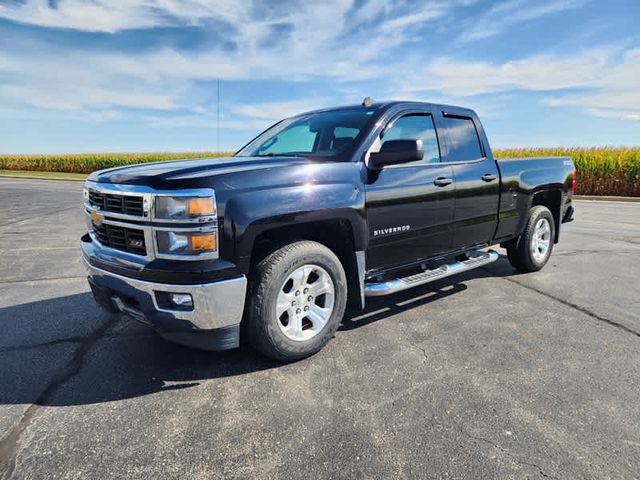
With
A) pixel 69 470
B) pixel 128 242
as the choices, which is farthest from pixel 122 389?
pixel 128 242

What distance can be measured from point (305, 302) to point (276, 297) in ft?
1.01

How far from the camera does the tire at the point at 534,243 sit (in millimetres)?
5383

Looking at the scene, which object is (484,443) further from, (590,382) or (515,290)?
(515,290)

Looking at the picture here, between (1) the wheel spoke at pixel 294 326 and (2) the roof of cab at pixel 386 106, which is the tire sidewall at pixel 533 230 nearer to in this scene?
(2) the roof of cab at pixel 386 106

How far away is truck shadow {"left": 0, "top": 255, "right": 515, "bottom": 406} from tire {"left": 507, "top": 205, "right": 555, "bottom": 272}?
80.1 inches

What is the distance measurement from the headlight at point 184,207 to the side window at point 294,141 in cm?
155

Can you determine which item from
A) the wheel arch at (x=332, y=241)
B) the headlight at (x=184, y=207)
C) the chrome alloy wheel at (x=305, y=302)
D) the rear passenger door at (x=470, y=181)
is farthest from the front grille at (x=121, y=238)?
the rear passenger door at (x=470, y=181)

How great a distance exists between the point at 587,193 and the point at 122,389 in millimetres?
22747

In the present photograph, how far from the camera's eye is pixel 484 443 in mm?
2225

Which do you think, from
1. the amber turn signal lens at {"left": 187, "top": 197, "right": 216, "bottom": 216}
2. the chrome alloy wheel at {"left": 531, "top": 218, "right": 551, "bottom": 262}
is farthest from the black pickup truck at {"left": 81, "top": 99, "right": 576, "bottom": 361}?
the chrome alloy wheel at {"left": 531, "top": 218, "right": 551, "bottom": 262}

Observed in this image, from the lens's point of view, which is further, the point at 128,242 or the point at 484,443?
the point at 128,242

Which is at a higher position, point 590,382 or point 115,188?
point 115,188

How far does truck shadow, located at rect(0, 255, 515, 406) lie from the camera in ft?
9.17

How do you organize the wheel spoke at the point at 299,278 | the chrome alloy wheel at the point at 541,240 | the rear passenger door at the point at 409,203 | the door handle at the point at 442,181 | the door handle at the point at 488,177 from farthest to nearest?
the chrome alloy wheel at the point at 541,240, the door handle at the point at 488,177, the door handle at the point at 442,181, the rear passenger door at the point at 409,203, the wheel spoke at the point at 299,278
